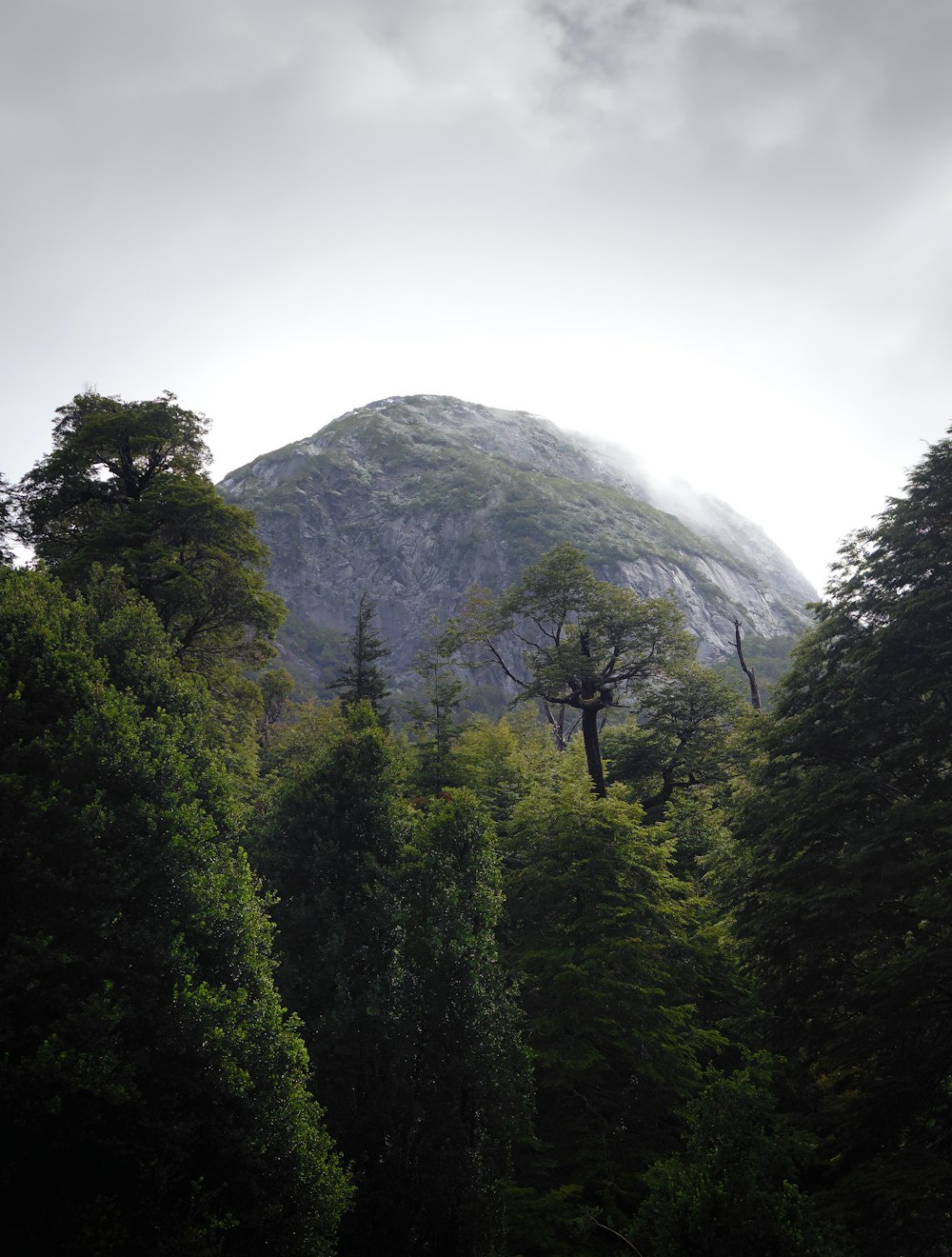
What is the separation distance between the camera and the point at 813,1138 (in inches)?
449

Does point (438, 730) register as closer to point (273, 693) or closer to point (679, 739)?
point (679, 739)

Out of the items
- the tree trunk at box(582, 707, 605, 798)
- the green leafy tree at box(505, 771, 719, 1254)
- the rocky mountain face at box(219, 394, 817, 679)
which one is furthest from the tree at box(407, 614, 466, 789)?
the rocky mountain face at box(219, 394, 817, 679)

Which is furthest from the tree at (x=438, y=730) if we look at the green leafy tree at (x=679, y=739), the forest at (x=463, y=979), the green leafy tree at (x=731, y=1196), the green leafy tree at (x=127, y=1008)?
the green leafy tree at (x=731, y=1196)

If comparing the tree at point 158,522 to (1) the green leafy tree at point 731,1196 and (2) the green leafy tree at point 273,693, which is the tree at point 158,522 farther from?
(2) the green leafy tree at point 273,693

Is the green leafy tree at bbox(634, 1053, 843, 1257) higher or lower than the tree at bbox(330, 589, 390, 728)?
lower

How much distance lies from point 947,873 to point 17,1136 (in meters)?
15.2

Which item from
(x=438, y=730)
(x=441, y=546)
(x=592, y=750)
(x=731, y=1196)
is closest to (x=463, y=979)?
(x=731, y=1196)

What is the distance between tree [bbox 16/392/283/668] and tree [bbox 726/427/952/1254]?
61.7ft

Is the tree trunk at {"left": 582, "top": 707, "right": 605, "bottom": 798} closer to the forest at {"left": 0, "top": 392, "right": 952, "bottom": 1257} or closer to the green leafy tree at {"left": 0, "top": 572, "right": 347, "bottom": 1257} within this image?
the forest at {"left": 0, "top": 392, "right": 952, "bottom": 1257}

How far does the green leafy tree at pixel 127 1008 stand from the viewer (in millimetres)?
8945

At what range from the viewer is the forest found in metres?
9.48

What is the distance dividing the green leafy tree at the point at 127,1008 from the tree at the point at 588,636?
1895 cm

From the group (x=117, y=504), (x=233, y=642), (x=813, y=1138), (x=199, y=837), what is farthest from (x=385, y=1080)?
(x=117, y=504)

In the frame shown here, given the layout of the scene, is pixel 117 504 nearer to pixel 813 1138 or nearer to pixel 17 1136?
pixel 17 1136
